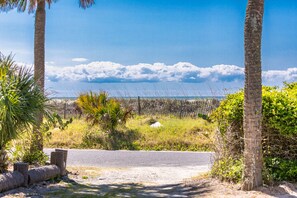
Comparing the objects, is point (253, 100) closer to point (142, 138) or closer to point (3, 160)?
point (3, 160)

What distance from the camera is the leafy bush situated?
1997 centimetres

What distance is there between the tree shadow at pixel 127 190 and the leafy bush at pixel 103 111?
29.8 feet

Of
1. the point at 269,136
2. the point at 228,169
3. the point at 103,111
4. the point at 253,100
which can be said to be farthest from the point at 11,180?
the point at 103,111

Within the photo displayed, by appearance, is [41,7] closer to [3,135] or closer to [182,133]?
[3,135]

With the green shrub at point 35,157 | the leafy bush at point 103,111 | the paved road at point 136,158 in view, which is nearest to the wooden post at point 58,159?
the green shrub at point 35,157

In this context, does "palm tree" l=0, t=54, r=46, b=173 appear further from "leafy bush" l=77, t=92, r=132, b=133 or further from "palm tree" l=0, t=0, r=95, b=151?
"leafy bush" l=77, t=92, r=132, b=133

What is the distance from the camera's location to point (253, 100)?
337 inches

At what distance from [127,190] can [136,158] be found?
583 cm

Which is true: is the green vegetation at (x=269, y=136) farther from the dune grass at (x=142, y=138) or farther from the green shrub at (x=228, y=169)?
the dune grass at (x=142, y=138)

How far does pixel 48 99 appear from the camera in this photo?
1058cm

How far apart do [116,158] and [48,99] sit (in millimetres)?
5928

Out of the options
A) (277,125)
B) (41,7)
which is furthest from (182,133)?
(277,125)

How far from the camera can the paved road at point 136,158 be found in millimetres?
14648

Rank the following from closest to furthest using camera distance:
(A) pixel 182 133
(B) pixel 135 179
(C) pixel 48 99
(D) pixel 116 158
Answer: (C) pixel 48 99 < (B) pixel 135 179 < (D) pixel 116 158 < (A) pixel 182 133
